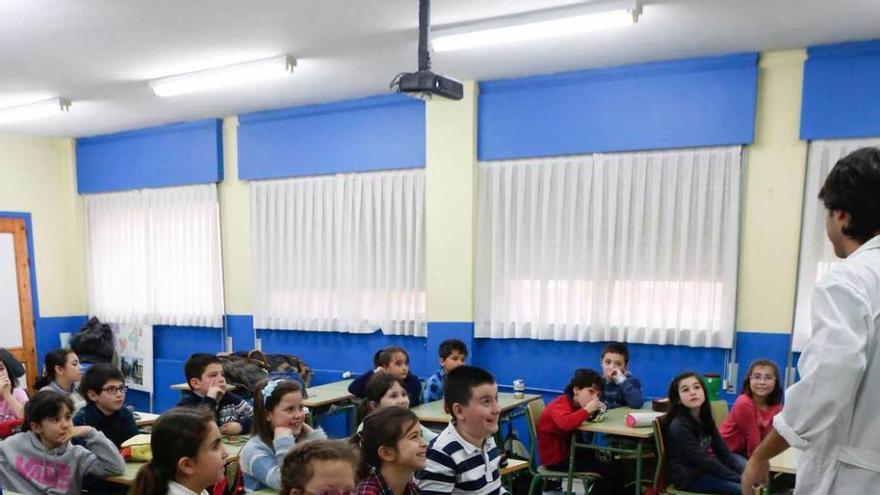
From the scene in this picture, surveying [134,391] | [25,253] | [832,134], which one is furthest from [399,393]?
[25,253]

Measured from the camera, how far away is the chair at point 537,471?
3.68m

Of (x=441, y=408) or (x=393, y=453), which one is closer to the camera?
(x=393, y=453)

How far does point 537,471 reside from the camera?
3803mm

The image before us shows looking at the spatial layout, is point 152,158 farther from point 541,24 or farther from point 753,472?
point 753,472

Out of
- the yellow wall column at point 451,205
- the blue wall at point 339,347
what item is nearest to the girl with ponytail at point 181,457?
the yellow wall column at point 451,205

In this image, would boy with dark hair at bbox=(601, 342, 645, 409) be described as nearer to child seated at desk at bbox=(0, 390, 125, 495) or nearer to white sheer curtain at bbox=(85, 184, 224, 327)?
child seated at desk at bbox=(0, 390, 125, 495)

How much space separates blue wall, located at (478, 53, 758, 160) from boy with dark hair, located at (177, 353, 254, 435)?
2651 millimetres

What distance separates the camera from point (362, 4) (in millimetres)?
3430

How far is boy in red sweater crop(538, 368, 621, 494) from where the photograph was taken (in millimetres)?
3693

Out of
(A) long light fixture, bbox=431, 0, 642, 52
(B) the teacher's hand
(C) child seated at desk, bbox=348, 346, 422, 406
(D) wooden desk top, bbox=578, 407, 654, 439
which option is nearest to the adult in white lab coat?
(B) the teacher's hand

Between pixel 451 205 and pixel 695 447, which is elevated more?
pixel 451 205

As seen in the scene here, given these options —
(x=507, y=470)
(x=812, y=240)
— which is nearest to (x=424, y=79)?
(x=507, y=470)

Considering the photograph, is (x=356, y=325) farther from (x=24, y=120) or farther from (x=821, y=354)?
(x=821, y=354)

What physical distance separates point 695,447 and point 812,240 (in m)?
1.83
